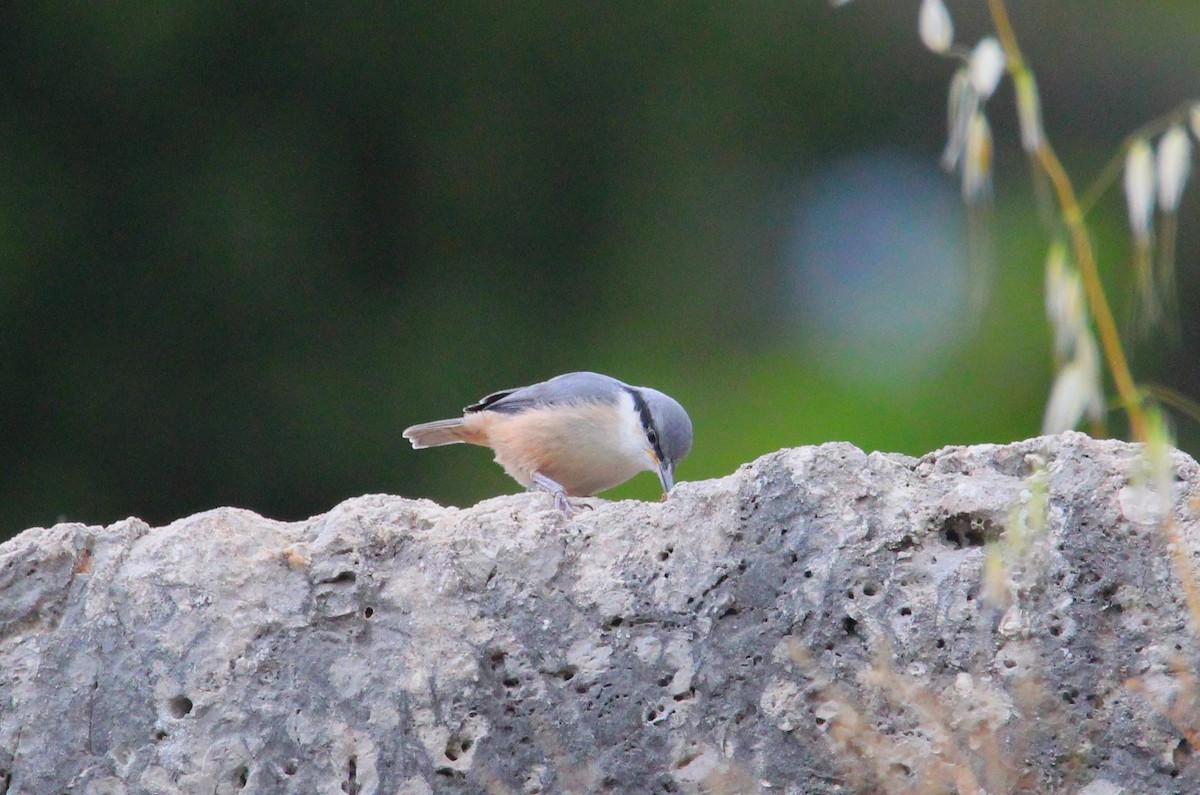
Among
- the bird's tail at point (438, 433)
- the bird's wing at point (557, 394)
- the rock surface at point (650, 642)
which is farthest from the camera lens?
the bird's tail at point (438, 433)

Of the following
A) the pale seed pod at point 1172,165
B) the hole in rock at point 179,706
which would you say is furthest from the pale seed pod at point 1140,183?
the hole in rock at point 179,706

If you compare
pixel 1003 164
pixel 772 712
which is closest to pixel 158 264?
pixel 1003 164

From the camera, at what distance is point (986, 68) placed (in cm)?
159

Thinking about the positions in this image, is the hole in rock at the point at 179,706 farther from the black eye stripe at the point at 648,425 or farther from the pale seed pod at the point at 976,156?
the black eye stripe at the point at 648,425

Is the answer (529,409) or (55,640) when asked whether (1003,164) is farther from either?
(55,640)

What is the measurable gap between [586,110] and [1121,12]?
2503mm

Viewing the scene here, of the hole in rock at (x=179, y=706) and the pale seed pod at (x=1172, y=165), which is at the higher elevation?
the pale seed pod at (x=1172, y=165)

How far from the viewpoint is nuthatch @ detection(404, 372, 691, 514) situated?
350 cm

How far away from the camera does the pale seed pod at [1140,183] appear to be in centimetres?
155

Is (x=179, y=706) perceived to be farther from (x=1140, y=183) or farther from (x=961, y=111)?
(x=1140, y=183)

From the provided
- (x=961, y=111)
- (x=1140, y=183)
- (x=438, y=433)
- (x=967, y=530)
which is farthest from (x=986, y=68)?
(x=438, y=433)

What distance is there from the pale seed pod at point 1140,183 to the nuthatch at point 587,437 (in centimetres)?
194

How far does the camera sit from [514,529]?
81.9 inches

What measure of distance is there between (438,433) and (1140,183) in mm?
2534
